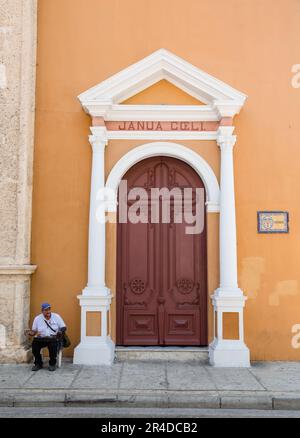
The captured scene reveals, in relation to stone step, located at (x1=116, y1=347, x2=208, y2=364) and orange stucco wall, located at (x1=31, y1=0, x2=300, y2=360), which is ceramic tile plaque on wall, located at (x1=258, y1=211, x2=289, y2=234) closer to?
orange stucco wall, located at (x1=31, y1=0, x2=300, y2=360)

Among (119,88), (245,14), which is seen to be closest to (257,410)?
(119,88)

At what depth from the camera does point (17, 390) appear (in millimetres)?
5973

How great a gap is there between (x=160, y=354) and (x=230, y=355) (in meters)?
1.15

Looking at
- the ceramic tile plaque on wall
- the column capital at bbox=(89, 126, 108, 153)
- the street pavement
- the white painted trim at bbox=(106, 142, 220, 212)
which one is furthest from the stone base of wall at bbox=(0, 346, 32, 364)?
the ceramic tile plaque on wall

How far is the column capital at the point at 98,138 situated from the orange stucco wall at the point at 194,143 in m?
0.22

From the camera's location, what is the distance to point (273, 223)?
26.0 ft

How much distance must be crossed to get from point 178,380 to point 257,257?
8.54 feet

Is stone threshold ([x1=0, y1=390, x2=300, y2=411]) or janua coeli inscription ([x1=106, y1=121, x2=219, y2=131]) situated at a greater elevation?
janua coeli inscription ([x1=106, y1=121, x2=219, y2=131])

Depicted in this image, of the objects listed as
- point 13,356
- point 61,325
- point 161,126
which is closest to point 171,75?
point 161,126

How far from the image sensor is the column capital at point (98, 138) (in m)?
7.81

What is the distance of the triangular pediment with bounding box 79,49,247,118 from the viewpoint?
7.72 m

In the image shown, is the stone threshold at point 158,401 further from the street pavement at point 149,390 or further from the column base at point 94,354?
the column base at point 94,354

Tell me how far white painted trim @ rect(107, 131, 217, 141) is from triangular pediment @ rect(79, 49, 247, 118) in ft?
1.23

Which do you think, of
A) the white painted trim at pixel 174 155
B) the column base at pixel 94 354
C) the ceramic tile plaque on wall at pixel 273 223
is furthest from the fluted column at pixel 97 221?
the ceramic tile plaque on wall at pixel 273 223
